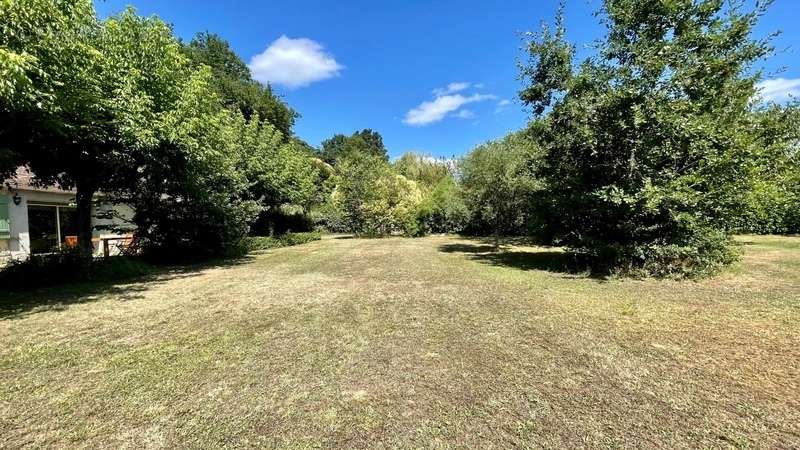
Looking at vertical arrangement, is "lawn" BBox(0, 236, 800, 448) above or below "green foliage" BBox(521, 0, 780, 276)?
below

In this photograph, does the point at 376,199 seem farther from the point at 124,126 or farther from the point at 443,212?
the point at 124,126

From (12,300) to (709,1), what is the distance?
48.8ft

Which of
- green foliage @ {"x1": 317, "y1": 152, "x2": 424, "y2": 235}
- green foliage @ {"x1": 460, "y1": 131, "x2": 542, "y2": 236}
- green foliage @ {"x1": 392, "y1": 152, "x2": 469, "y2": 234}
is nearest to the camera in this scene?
green foliage @ {"x1": 460, "y1": 131, "x2": 542, "y2": 236}

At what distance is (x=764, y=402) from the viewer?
9.64 ft

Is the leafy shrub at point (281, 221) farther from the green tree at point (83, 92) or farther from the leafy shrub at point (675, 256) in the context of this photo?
the leafy shrub at point (675, 256)

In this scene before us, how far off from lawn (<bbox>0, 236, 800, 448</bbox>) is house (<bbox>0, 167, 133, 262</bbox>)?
27.2 feet

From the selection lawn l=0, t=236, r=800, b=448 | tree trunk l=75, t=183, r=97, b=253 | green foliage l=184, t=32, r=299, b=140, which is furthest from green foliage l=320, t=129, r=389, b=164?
lawn l=0, t=236, r=800, b=448

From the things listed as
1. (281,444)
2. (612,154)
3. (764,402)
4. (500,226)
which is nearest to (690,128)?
(612,154)

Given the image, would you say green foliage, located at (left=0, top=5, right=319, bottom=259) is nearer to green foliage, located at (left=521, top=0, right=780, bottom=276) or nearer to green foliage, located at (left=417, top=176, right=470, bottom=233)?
green foliage, located at (left=521, top=0, right=780, bottom=276)

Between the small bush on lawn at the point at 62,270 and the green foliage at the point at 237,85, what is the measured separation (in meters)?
27.1

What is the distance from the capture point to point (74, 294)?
7508 millimetres

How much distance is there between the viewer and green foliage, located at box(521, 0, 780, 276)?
7.78 metres

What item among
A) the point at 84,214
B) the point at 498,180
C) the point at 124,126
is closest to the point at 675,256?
the point at 498,180

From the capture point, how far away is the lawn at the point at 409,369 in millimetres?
2635
